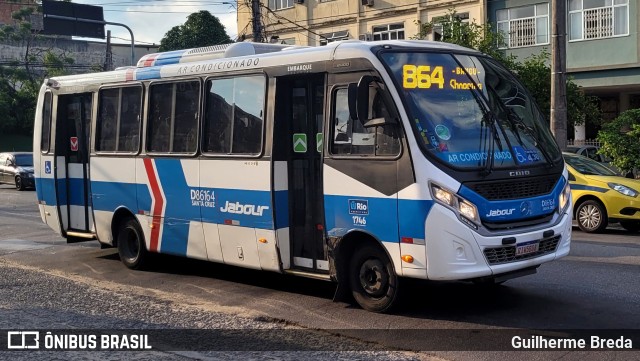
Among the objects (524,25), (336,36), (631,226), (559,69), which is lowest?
(631,226)

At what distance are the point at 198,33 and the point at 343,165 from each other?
110 ft

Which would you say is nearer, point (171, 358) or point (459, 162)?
point (171, 358)

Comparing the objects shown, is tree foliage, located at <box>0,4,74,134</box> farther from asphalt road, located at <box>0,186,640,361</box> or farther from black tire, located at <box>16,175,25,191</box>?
asphalt road, located at <box>0,186,640,361</box>

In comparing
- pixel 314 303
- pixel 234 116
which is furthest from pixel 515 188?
pixel 234 116

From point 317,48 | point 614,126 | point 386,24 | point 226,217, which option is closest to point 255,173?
point 226,217

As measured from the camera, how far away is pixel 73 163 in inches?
485

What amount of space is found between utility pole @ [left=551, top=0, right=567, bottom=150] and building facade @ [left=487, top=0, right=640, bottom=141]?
869 cm

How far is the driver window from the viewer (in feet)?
25.1

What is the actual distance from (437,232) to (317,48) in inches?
104

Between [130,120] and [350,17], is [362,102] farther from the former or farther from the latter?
[350,17]

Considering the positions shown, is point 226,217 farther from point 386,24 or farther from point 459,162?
point 386,24

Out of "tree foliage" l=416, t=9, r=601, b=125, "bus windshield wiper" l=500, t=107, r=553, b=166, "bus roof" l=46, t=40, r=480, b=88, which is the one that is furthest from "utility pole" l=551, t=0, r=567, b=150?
"bus windshield wiper" l=500, t=107, r=553, b=166

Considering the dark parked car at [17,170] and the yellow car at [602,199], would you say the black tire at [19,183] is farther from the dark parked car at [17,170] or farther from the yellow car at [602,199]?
the yellow car at [602,199]

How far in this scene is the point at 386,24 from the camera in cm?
3525
